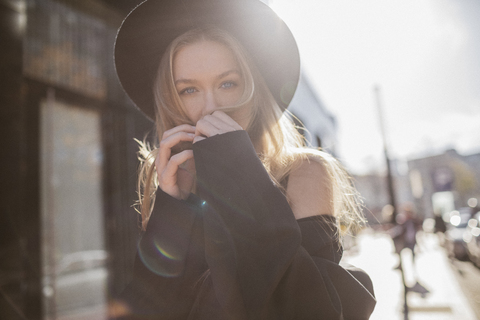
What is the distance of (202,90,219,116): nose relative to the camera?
3.70ft

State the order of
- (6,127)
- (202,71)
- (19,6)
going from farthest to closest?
(19,6) < (6,127) < (202,71)

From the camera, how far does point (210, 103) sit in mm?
1130

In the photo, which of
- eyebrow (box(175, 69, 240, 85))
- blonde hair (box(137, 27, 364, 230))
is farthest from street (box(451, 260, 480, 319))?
eyebrow (box(175, 69, 240, 85))

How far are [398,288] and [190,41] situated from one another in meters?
6.06

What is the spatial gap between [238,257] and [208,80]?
0.70 metres

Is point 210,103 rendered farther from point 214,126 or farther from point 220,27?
point 220,27

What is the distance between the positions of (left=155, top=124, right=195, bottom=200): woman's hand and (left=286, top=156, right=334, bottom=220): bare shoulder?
0.38 m

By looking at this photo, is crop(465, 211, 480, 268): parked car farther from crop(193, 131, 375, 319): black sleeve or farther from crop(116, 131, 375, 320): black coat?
crop(193, 131, 375, 319): black sleeve

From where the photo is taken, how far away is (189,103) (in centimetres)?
121

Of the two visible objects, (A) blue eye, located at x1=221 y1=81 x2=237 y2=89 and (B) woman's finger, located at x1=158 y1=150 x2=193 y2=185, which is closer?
(B) woman's finger, located at x1=158 y1=150 x2=193 y2=185

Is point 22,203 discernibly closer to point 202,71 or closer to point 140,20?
point 140,20

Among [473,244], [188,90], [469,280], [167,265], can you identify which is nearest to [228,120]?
[188,90]

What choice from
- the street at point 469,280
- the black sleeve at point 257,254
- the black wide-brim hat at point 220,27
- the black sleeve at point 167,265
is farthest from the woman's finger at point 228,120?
the street at point 469,280

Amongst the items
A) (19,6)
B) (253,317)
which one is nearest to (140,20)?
(253,317)
